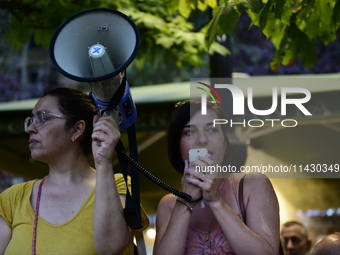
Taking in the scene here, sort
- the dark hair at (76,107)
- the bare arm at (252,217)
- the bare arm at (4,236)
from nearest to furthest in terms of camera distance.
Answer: the bare arm at (252,217)
the bare arm at (4,236)
the dark hair at (76,107)

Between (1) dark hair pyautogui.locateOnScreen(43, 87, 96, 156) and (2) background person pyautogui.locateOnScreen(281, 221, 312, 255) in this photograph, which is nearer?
(1) dark hair pyautogui.locateOnScreen(43, 87, 96, 156)

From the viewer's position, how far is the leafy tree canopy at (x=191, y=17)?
3.00 metres

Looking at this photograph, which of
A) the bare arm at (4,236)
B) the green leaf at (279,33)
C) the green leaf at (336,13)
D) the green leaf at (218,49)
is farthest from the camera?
the green leaf at (218,49)

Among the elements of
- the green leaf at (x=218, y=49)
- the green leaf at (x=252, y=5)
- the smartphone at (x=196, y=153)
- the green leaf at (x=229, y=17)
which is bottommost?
the smartphone at (x=196, y=153)

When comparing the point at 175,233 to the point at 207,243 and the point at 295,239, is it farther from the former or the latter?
the point at 295,239

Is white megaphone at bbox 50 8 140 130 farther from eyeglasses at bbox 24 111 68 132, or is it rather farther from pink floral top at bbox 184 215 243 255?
pink floral top at bbox 184 215 243 255

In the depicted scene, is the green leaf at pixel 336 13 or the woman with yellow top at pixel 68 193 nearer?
the woman with yellow top at pixel 68 193

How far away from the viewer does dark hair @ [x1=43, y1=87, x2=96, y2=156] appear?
2709 mm

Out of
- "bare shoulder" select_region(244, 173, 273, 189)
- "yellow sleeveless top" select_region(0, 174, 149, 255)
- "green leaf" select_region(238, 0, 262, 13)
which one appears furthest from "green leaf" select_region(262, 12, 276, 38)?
"yellow sleeveless top" select_region(0, 174, 149, 255)

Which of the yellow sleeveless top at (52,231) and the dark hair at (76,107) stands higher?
the dark hair at (76,107)

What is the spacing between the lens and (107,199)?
229 cm

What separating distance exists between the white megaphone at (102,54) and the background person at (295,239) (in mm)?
2832

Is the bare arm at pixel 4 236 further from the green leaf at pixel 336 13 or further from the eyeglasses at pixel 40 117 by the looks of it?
the green leaf at pixel 336 13

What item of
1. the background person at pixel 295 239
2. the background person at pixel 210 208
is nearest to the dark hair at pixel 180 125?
the background person at pixel 210 208
